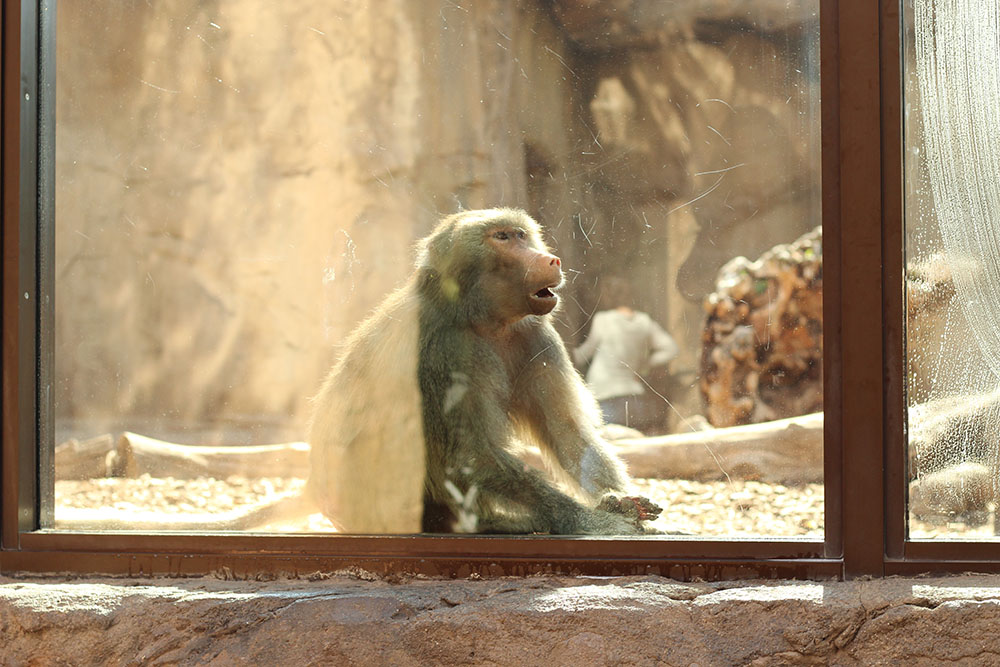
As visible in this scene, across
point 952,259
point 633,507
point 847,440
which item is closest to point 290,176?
point 633,507

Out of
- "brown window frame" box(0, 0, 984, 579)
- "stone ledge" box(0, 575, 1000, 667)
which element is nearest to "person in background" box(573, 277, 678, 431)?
"brown window frame" box(0, 0, 984, 579)

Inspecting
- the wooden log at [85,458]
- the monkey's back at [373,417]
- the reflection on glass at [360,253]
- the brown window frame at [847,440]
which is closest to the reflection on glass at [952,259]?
the brown window frame at [847,440]

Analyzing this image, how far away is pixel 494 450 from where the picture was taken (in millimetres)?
3104

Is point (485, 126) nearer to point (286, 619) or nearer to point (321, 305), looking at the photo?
point (321, 305)

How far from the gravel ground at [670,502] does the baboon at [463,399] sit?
0.47 feet

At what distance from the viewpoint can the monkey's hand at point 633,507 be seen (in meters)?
2.93

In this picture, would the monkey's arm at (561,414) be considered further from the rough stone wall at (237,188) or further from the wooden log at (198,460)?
the wooden log at (198,460)

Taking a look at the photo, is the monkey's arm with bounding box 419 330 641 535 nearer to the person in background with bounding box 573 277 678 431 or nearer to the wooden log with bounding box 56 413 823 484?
the wooden log with bounding box 56 413 823 484

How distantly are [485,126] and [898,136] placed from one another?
1.20 m

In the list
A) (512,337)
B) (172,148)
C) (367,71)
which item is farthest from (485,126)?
(172,148)

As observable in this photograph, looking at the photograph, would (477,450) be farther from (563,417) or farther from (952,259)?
(952,259)

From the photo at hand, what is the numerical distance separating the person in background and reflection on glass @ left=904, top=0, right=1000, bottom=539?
0.72m

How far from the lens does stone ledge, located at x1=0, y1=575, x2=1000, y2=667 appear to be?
91.5 inches

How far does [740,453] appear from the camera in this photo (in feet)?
9.19
